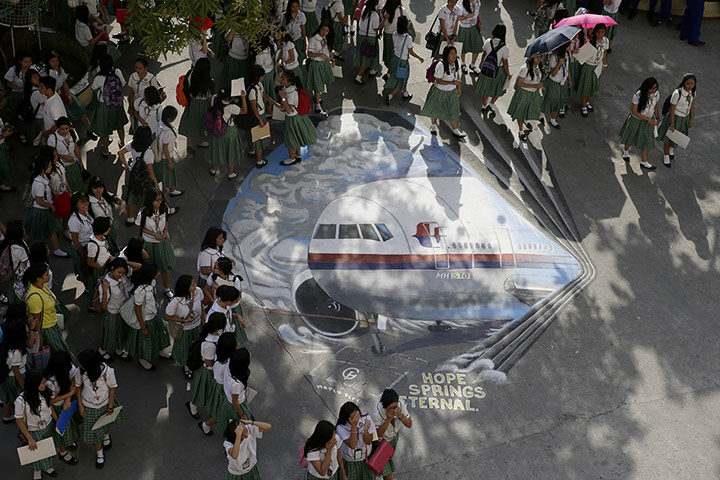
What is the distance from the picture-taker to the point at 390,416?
6500 millimetres

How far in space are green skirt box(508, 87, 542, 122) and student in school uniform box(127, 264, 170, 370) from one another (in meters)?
5.17

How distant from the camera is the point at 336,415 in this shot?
7.60 m

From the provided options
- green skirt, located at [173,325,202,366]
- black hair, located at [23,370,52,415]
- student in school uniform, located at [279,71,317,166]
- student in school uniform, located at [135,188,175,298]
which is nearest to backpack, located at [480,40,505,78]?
student in school uniform, located at [279,71,317,166]

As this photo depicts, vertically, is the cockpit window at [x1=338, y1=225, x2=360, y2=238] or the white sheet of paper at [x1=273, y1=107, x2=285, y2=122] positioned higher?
the white sheet of paper at [x1=273, y1=107, x2=285, y2=122]

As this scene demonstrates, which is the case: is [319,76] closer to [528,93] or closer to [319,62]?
[319,62]

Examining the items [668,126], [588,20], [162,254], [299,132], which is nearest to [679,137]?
[668,126]

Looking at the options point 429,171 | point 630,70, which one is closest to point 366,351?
point 429,171

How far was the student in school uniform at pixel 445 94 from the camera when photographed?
10156 millimetres

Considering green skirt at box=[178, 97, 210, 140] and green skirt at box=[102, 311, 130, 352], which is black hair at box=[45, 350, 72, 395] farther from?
green skirt at box=[178, 97, 210, 140]

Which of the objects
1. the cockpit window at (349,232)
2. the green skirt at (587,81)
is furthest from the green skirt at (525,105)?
the cockpit window at (349,232)

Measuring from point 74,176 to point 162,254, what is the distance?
1.54 meters

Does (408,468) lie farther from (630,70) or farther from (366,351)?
(630,70)

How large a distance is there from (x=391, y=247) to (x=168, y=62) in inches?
178

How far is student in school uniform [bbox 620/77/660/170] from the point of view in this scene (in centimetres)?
1004
